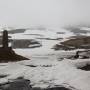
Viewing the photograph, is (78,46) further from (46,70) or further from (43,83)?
(43,83)

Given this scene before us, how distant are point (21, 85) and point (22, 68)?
4396 mm

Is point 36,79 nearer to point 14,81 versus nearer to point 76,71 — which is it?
point 14,81

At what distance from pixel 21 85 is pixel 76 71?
4.29 metres

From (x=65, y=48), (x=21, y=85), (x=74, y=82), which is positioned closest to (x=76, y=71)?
(x=74, y=82)

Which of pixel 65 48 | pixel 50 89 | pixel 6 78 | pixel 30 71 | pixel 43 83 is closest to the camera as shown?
pixel 50 89

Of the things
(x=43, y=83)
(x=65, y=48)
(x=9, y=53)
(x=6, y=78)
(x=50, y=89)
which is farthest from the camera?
(x=65, y=48)

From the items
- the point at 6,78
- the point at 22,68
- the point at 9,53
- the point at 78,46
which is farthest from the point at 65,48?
the point at 6,78

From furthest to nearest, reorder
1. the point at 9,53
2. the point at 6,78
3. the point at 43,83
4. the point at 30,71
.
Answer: the point at 9,53 → the point at 30,71 → the point at 6,78 → the point at 43,83

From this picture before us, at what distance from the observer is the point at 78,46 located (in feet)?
164

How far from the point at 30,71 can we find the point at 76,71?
10.9ft

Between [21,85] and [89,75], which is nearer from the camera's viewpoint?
[21,85]

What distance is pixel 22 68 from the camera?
19141mm

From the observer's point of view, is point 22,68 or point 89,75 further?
point 22,68

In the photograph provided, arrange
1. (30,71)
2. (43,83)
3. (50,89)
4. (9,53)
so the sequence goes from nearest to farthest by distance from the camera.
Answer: (50,89) < (43,83) < (30,71) < (9,53)
